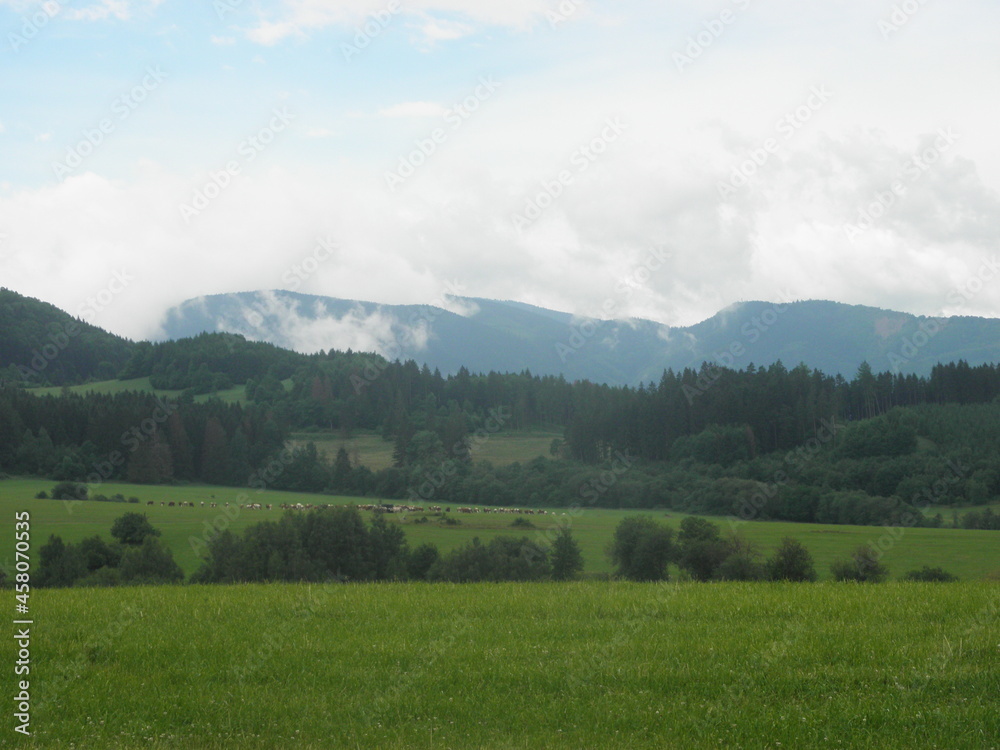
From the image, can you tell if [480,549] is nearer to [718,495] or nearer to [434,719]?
[434,719]

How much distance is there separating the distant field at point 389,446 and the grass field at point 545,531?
47.4 meters

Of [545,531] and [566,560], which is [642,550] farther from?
[545,531]

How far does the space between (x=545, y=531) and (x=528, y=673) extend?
75.0 meters

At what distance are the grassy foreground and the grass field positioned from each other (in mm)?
45791

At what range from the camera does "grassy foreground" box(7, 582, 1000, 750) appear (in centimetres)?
924

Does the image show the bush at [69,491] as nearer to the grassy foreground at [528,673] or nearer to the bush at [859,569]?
the bush at [859,569]

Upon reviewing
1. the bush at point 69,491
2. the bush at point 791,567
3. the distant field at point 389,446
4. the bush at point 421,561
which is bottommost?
the bush at point 69,491

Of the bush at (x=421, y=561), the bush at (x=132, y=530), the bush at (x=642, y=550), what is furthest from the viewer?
the bush at (x=132, y=530)

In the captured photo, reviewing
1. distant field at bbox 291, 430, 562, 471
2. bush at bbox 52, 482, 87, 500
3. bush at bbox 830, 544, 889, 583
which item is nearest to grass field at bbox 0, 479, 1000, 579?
bush at bbox 830, 544, 889, 583

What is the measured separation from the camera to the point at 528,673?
1088 centimetres

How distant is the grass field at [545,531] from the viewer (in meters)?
67.1

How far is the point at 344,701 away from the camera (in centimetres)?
1021

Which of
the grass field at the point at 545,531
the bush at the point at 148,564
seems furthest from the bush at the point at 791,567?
the bush at the point at 148,564

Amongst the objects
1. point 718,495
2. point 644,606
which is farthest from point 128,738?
point 718,495
